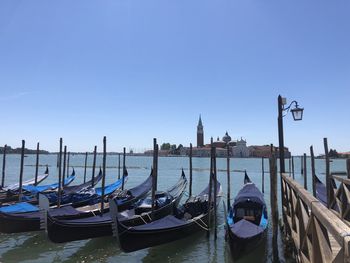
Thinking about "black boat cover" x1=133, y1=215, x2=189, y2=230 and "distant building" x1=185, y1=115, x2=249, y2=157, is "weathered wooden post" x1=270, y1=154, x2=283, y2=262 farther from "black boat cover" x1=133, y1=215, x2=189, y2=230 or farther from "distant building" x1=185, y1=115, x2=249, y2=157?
"distant building" x1=185, y1=115, x2=249, y2=157

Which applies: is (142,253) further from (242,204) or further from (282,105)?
(282,105)

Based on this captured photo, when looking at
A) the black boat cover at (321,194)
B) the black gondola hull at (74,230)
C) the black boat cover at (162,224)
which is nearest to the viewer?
the black boat cover at (162,224)

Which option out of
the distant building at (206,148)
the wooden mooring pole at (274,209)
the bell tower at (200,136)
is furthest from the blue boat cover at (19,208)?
the bell tower at (200,136)

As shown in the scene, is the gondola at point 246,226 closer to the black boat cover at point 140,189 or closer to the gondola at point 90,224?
the gondola at point 90,224

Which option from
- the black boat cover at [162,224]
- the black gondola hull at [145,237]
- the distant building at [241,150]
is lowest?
the black gondola hull at [145,237]

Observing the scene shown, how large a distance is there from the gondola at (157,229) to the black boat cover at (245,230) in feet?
5.47

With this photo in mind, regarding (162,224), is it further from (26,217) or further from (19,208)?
(19,208)

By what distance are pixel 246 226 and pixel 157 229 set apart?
6.64 ft

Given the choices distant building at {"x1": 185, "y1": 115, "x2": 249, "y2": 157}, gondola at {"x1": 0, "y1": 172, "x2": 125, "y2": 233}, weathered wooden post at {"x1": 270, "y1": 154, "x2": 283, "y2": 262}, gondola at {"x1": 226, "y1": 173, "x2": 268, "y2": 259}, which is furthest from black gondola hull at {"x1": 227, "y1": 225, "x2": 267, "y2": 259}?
distant building at {"x1": 185, "y1": 115, "x2": 249, "y2": 157}

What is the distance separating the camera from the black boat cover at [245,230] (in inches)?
292

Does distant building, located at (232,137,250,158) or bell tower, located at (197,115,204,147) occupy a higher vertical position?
bell tower, located at (197,115,204,147)

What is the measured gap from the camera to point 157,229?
833 centimetres

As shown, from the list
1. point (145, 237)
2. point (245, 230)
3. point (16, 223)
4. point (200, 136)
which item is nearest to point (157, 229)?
point (145, 237)

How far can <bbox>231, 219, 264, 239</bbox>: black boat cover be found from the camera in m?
7.43
